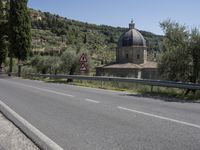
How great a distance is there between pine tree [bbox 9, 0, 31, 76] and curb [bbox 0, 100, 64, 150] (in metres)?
42.0

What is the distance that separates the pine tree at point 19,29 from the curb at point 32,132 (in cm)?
4197

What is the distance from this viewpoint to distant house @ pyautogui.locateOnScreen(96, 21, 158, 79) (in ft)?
217

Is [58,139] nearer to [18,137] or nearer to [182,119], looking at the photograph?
[18,137]

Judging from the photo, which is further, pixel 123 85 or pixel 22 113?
pixel 123 85

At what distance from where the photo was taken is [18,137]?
7824mm

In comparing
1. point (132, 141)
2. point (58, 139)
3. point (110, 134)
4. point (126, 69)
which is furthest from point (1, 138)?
point (126, 69)

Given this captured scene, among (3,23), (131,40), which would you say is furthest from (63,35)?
(3,23)

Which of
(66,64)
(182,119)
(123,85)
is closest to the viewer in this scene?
(182,119)

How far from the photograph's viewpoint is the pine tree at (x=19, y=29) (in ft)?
172

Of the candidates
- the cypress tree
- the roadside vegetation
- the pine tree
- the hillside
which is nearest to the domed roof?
the roadside vegetation

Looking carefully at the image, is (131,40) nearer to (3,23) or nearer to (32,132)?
(3,23)

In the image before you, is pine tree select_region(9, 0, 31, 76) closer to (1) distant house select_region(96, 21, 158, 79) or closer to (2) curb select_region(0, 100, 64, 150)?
(1) distant house select_region(96, 21, 158, 79)

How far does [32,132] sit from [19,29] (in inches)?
1821

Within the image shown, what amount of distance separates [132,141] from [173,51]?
557 inches
